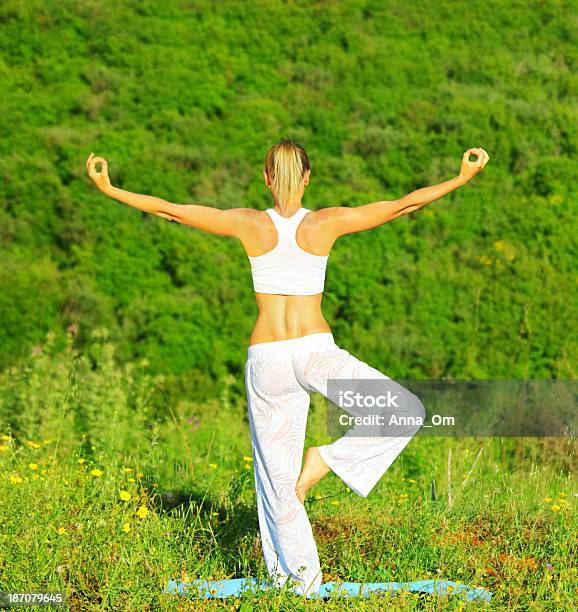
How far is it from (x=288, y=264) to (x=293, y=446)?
782mm

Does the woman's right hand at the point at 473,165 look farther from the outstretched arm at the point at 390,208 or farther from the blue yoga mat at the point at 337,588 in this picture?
the blue yoga mat at the point at 337,588

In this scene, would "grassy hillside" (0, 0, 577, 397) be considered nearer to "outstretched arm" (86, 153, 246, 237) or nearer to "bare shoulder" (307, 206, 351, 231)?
"bare shoulder" (307, 206, 351, 231)

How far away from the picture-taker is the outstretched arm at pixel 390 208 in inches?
147

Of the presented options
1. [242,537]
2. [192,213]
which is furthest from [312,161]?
[192,213]

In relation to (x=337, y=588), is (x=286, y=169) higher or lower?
higher

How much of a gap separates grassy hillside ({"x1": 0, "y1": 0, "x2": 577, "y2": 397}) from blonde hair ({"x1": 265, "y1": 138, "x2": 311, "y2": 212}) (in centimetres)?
575

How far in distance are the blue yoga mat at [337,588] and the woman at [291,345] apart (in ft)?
0.33

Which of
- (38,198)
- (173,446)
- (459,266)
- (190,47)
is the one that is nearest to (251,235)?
(173,446)

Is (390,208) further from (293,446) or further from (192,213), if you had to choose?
(293,446)

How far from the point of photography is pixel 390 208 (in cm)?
374

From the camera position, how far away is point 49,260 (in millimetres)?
18547

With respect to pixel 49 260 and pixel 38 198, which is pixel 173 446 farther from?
pixel 38 198

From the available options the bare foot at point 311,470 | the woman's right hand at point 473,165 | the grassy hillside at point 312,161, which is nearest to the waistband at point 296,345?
the bare foot at point 311,470

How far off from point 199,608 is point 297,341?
3.75ft
